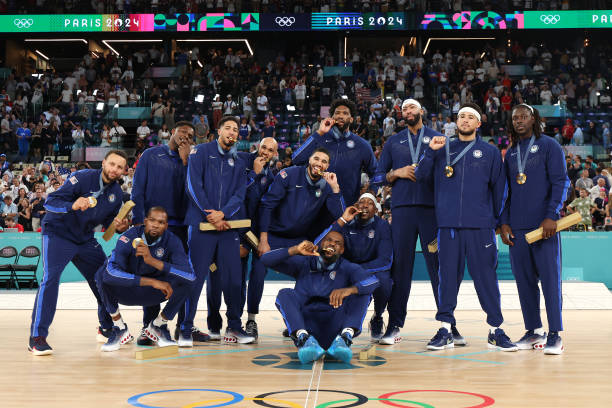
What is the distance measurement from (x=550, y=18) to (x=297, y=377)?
27.4 m

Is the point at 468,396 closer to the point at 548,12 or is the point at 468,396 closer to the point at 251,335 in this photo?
the point at 251,335

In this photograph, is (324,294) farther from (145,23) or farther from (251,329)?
(145,23)

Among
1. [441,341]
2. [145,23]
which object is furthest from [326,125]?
[145,23]

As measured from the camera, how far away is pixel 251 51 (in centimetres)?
3372

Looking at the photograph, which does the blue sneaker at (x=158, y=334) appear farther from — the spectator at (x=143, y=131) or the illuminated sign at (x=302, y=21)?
the illuminated sign at (x=302, y=21)

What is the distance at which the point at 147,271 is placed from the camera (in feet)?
22.9

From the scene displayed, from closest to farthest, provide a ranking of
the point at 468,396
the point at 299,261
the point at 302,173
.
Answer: the point at 468,396 < the point at 299,261 < the point at 302,173

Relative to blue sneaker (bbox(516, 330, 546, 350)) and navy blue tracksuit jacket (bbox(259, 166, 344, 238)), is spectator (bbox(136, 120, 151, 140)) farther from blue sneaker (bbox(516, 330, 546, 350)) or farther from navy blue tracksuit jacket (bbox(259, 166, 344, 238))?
blue sneaker (bbox(516, 330, 546, 350))

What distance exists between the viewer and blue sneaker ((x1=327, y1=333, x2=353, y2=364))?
19.6 ft

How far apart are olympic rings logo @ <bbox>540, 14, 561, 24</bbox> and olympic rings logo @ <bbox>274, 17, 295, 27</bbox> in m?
10.2

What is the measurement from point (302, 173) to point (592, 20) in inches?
1003

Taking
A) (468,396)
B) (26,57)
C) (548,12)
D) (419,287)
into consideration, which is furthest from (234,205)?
(26,57)

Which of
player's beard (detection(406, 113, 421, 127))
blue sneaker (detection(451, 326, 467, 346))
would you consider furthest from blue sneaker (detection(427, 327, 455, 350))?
player's beard (detection(406, 113, 421, 127))

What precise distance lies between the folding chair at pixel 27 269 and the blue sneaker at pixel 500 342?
1028 cm
